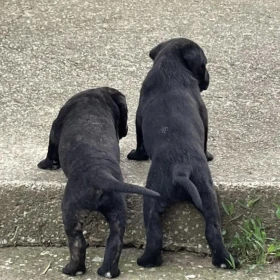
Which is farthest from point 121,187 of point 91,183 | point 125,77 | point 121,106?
point 125,77

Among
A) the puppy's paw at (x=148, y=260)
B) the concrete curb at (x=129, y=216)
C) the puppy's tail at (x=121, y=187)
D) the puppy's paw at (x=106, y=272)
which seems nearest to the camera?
the puppy's tail at (x=121, y=187)

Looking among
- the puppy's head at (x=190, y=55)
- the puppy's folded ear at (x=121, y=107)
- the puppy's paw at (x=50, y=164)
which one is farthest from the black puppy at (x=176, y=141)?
the puppy's paw at (x=50, y=164)

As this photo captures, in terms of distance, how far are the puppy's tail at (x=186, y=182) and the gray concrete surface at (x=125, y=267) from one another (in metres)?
0.37

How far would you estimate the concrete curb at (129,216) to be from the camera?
4020 millimetres

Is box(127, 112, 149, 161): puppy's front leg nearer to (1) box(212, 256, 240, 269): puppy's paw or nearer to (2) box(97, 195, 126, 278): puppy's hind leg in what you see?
(2) box(97, 195, 126, 278): puppy's hind leg

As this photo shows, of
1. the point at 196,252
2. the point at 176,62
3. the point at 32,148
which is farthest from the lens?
the point at 32,148

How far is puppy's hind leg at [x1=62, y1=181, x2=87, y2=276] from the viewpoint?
3.62m

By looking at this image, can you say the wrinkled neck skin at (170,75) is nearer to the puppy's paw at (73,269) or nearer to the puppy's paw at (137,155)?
the puppy's paw at (137,155)

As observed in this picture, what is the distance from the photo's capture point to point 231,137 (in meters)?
4.94

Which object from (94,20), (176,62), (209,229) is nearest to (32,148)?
(176,62)

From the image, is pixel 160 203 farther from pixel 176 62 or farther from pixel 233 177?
pixel 176 62

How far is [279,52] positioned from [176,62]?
2240 millimetres

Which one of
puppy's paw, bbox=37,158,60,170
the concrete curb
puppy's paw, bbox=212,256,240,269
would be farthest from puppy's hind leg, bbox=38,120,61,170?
puppy's paw, bbox=212,256,240,269

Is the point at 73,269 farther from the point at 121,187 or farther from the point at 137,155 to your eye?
the point at 137,155
